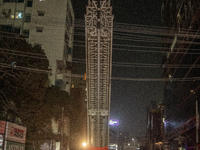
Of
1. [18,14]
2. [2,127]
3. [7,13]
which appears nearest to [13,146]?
[2,127]

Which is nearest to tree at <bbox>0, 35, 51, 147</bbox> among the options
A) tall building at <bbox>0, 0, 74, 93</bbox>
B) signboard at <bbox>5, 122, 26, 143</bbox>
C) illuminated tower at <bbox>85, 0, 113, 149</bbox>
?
signboard at <bbox>5, 122, 26, 143</bbox>

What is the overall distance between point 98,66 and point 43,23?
2695 centimetres

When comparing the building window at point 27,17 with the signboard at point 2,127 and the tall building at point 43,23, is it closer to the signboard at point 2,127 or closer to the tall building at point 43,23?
the tall building at point 43,23

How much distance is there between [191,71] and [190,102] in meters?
3.89

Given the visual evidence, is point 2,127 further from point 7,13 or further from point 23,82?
point 7,13

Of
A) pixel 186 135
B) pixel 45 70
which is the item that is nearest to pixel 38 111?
pixel 45 70

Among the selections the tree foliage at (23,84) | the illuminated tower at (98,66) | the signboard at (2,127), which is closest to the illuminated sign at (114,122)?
the tree foliage at (23,84)

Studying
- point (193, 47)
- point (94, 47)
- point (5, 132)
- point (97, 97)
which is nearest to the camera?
point (5, 132)

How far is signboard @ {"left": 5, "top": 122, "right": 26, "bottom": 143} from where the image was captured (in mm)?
14008

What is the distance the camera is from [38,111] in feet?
69.1

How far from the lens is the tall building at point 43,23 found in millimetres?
38531

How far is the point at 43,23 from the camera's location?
129 ft

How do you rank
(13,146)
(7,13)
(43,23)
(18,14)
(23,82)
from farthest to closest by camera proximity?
(18,14) < (7,13) < (43,23) < (23,82) < (13,146)

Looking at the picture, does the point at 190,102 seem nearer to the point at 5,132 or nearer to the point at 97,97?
the point at 97,97
